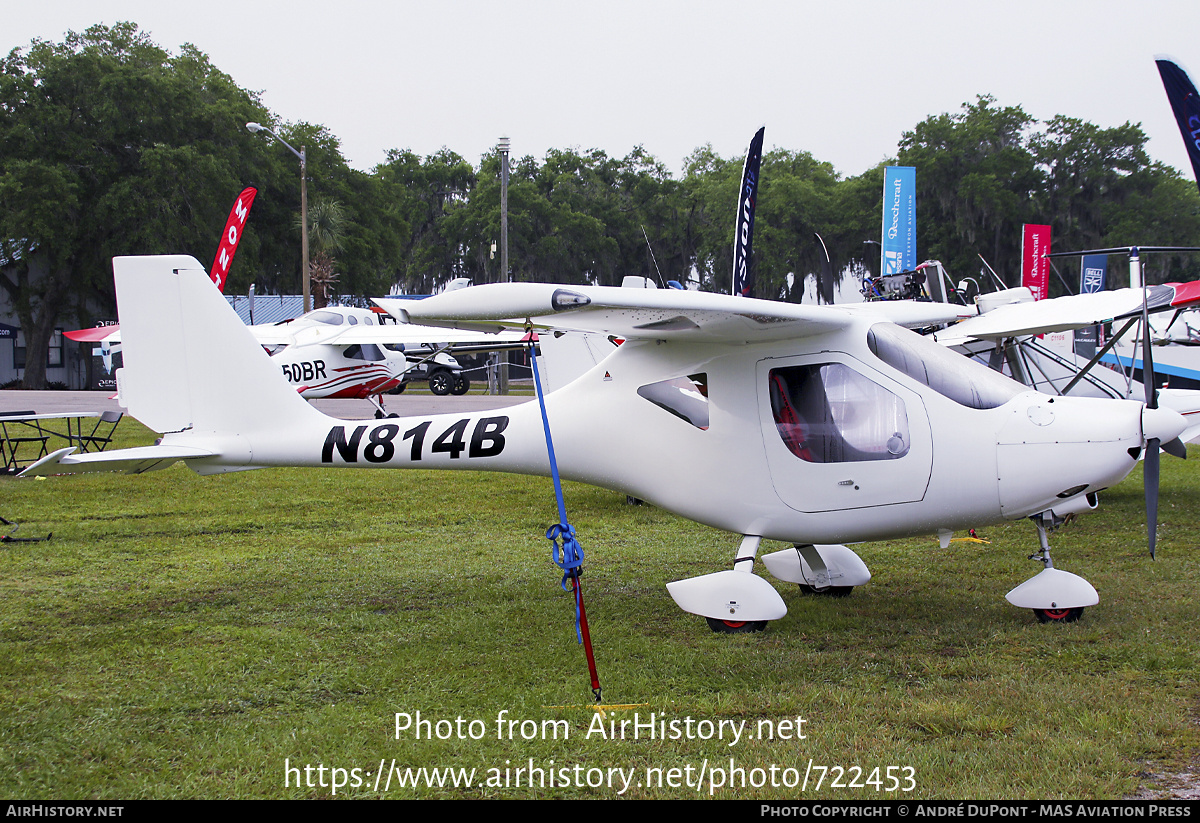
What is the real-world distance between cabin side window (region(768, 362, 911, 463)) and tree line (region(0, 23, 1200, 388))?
132 feet


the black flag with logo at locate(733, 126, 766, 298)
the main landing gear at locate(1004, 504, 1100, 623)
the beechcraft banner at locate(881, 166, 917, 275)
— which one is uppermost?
the beechcraft banner at locate(881, 166, 917, 275)

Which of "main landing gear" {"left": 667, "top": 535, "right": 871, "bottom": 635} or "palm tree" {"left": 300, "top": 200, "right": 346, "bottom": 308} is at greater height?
"palm tree" {"left": 300, "top": 200, "right": 346, "bottom": 308}

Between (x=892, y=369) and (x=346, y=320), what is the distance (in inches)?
777

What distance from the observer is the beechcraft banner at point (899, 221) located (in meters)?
28.3

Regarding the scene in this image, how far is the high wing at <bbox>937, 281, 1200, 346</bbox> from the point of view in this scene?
8.32m

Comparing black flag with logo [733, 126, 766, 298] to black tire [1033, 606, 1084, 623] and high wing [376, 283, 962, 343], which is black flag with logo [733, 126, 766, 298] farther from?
black tire [1033, 606, 1084, 623]

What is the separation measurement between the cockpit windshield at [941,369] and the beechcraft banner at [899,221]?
77.9 ft

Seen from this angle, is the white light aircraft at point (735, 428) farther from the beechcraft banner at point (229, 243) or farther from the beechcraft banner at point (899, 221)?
the beechcraft banner at point (899, 221)

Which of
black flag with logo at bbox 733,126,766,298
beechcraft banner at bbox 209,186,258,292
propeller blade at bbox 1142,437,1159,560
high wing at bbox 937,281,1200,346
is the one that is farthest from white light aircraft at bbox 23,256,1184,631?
beechcraft banner at bbox 209,186,258,292

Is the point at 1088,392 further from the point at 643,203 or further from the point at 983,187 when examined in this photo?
the point at 643,203

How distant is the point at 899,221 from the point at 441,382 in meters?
16.2

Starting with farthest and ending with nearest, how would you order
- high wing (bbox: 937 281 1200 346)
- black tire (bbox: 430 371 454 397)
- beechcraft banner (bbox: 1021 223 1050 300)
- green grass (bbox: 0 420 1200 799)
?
1. black tire (bbox: 430 371 454 397)
2. beechcraft banner (bbox: 1021 223 1050 300)
3. high wing (bbox: 937 281 1200 346)
4. green grass (bbox: 0 420 1200 799)

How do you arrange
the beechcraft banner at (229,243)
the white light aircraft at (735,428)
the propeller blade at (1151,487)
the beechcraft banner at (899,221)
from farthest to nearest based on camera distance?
the beechcraft banner at (899,221) < the beechcraft banner at (229,243) < the propeller blade at (1151,487) < the white light aircraft at (735,428)

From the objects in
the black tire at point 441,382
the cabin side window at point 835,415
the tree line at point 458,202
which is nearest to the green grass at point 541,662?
the cabin side window at point 835,415
